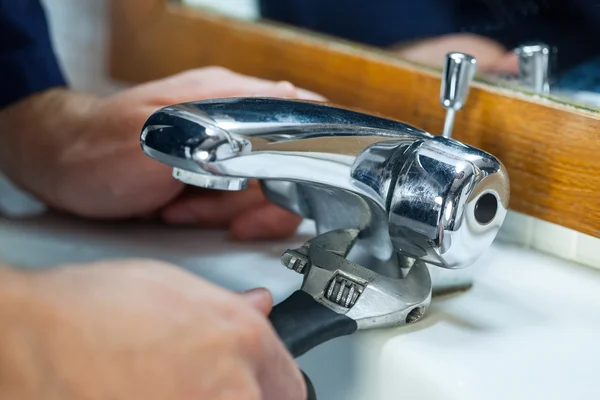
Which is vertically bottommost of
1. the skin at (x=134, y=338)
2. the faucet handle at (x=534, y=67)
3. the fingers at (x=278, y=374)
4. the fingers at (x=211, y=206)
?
the fingers at (x=211, y=206)

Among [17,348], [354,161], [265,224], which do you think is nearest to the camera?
[17,348]

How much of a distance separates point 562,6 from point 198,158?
0.25 m

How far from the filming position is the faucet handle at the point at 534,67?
39cm

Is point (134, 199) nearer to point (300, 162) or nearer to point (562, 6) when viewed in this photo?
point (300, 162)

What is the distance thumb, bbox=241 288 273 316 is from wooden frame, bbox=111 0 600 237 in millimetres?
171

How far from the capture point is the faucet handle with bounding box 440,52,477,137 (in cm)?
34

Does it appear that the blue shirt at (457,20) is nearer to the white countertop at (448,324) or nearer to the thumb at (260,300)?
the white countertop at (448,324)

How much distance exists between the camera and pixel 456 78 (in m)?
0.35

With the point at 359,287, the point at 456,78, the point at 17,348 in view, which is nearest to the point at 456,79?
the point at 456,78

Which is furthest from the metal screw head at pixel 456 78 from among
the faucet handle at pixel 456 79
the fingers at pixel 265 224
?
the fingers at pixel 265 224

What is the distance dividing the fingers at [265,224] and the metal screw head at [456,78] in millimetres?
101

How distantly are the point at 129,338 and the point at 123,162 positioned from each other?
188mm

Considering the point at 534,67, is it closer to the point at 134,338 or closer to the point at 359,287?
the point at 359,287

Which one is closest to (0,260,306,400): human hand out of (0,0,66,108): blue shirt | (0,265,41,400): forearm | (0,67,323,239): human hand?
Answer: (0,265,41,400): forearm
